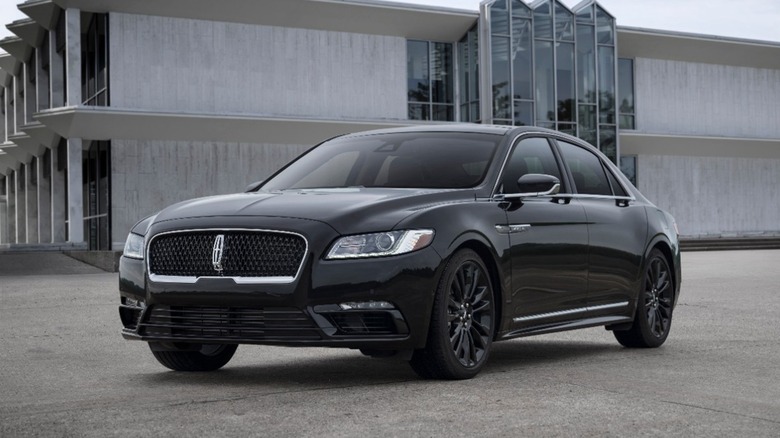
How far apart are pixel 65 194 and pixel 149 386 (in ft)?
135

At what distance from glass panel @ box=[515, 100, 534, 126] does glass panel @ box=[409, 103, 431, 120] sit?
323cm

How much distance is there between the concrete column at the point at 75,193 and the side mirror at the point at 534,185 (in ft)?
104

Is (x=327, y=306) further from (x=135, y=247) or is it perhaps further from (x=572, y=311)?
(x=572, y=311)

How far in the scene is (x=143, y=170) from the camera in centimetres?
Result: 3931

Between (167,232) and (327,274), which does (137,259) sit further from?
(327,274)

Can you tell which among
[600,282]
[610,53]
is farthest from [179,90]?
[600,282]

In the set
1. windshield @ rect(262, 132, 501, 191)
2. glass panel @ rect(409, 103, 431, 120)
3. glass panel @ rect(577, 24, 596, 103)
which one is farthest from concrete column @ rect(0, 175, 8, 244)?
windshield @ rect(262, 132, 501, 191)

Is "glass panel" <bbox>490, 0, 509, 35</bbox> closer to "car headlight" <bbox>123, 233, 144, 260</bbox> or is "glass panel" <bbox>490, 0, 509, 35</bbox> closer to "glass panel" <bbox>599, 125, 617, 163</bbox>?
"glass panel" <bbox>599, 125, 617, 163</bbox>

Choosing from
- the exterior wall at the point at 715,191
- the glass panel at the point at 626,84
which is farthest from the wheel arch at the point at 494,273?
the exterior wall at the point at 715,191

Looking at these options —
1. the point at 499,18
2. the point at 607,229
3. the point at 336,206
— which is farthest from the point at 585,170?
the point at 499,18

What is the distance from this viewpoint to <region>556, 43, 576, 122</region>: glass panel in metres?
44.0

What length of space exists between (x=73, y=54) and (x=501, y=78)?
1452 centimetres

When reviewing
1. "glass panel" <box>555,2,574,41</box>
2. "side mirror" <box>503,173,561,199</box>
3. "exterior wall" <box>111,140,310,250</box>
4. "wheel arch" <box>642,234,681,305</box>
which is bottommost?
"wheel arch" <box>642,234,681,305</box>

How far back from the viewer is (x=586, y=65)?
4481 centimetres
